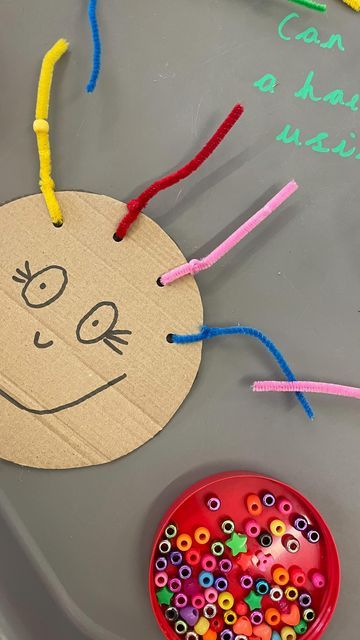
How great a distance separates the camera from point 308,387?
576 millimetres

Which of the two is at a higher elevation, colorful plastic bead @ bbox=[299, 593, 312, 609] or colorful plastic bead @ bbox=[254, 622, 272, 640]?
colorful plastic bead @ bbox=[299, 593, 312, 609]

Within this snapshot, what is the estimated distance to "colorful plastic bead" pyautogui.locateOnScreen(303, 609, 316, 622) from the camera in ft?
1.83

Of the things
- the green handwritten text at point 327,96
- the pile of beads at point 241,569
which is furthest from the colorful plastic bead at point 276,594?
→ the green handwritten text at point 327,96

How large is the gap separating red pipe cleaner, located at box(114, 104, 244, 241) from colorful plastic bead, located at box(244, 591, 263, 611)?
1.16ft

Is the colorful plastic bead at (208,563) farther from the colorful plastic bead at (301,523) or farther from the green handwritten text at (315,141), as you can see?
the green handwritten text at (315,141)

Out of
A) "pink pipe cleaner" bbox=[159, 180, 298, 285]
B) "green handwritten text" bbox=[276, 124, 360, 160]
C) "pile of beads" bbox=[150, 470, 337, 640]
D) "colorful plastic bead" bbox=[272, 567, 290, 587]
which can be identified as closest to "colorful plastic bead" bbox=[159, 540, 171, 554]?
"pile of beads" bbox=[150, 470, 337, 640]

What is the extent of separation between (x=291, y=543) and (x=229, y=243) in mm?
286

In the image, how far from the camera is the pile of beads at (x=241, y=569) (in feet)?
1.81

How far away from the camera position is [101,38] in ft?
1.97

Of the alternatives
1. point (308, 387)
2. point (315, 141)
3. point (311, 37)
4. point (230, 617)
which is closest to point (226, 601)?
point (230, 617)

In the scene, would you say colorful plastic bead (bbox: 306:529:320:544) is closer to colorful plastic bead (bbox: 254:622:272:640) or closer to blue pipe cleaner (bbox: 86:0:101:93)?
colorful plastic bead (bbox: 254:622:272:640)

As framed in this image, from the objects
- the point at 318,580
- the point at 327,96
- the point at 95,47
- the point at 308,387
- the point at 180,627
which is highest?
the point at 327,96

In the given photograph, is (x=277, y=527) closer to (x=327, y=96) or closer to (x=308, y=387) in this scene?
Answer: (x=308, y=387)

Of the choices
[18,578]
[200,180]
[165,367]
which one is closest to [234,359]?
[165,367]
